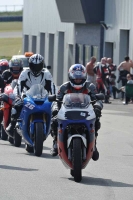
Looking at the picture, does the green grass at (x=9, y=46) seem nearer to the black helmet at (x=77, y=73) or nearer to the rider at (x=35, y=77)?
the rider at (x=35, y=77)

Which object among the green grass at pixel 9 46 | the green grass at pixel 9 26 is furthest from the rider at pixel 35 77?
the green grass at pixel 9 26

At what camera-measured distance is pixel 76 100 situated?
1073 centimetres

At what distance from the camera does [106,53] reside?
39.1 meters

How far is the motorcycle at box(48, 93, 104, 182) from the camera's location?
412 inches

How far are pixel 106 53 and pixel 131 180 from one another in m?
28.7

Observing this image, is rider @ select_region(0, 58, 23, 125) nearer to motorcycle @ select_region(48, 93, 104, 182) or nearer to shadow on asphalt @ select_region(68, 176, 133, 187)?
motorcycle @ select_region(48, 93, 104, 182)

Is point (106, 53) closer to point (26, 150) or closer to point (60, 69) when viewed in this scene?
point (60, 69)

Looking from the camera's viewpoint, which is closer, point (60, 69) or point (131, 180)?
point (131, 180)

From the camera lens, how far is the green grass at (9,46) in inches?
3096

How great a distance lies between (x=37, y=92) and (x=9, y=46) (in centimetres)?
6985

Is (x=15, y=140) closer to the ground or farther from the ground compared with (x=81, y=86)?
closer to the ground

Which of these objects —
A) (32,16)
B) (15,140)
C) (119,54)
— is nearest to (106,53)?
(119,54)

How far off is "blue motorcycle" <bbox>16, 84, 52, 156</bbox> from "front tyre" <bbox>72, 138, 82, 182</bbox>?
275 cm

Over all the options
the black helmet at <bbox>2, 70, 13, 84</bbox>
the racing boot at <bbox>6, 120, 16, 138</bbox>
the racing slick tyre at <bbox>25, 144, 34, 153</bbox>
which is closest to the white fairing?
the racing slick tyre at <bbox>25, 144, 34, 153</bbox>
